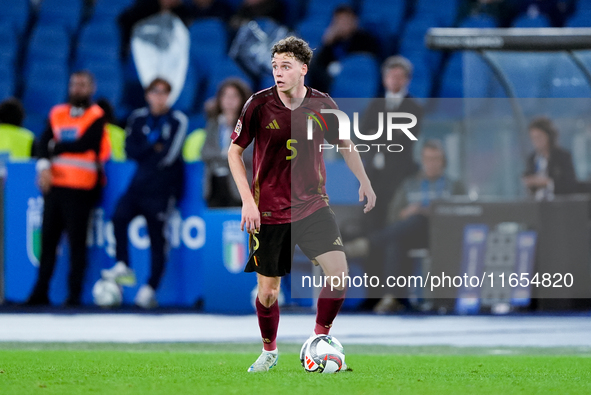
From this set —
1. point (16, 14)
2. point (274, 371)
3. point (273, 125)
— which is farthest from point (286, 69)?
point (16, 14)

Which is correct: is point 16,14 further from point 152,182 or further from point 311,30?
point 152,182

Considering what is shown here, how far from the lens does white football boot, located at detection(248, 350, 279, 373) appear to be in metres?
5.12

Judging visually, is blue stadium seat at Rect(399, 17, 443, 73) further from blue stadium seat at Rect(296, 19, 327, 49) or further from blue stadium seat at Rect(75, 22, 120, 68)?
blue stadium seat at Rect(75, 22, 120, 68)

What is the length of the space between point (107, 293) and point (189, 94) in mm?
4157

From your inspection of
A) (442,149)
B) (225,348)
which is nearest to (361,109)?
(442,149)

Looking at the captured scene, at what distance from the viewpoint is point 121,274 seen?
9758mm

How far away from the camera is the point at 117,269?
32.0 feet

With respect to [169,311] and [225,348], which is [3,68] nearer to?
[169,311]

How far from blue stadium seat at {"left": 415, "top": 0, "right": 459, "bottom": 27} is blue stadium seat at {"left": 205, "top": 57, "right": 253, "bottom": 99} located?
272cm

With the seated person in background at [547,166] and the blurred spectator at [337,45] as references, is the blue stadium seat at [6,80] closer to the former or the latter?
the blurred spectator at [337,45]

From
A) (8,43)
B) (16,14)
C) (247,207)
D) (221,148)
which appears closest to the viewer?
(247,207)

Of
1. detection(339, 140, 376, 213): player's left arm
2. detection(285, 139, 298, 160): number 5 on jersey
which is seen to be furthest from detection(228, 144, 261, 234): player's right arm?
detection(339, 140, 376, 213): player's left arm

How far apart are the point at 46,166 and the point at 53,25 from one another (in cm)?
469

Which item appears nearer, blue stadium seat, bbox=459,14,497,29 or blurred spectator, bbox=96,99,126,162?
blurred spectator, bbox=96,99,126,162
